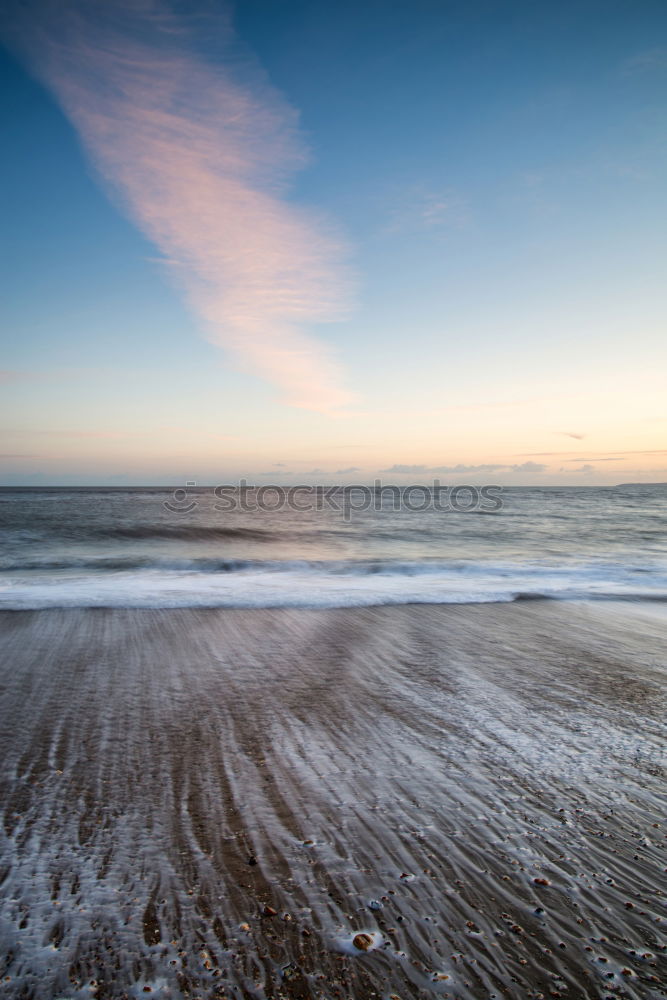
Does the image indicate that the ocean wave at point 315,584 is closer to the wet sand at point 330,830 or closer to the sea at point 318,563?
the sea at point 318,563

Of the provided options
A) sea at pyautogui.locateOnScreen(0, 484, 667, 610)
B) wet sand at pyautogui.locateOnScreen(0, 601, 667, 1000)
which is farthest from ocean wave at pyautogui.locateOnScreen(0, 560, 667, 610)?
wet sand at pyautogui.locateOnScreen(0, 601, 667, 1000)

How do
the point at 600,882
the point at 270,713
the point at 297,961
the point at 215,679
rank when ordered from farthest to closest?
the point at 215,679 < the point at 270,713 < the point at 600,882 < the point at 297,961

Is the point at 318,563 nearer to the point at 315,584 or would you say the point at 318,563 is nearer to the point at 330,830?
the point at 315,584

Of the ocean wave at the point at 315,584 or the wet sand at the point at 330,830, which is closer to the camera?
the wet sand at the point at 330,830

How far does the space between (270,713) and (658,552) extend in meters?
15.3

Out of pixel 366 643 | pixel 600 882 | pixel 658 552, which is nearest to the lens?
pixel 600 882

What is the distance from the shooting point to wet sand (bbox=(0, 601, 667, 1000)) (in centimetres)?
171

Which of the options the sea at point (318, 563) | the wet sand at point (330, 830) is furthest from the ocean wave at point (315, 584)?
the wet sand at point (330, 830)

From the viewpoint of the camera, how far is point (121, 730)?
10.8 ft

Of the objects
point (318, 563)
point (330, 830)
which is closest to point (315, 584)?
point (318, 563)

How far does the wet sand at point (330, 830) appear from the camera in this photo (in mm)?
1706

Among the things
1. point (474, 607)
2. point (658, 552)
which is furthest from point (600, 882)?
point (658, 552)

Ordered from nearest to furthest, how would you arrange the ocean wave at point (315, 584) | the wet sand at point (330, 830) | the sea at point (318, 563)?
the wet sand at point (330, 830)
the ocean wave at point (315, 584)
the sea at point (318, 563)

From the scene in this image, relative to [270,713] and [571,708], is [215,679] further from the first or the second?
[571,708]
